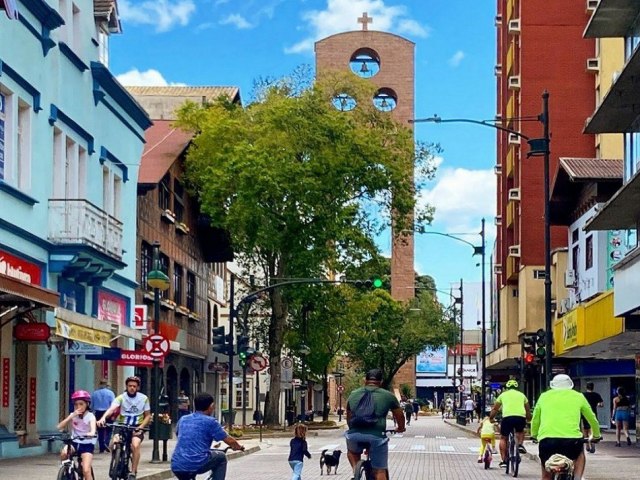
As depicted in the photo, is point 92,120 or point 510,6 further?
point 510,6

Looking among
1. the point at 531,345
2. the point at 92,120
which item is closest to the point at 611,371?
→ the point at 531,345

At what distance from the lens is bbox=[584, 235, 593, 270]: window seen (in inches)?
1850

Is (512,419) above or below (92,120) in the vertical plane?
below

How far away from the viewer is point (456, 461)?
3081 centimetres

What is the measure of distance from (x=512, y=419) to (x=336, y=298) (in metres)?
34.3

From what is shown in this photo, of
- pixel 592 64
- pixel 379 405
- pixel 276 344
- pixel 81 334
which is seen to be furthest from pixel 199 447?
pixel 592 64

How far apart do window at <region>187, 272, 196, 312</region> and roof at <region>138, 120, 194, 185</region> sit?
5798 mm

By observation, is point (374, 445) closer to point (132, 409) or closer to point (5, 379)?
point (132, 409)

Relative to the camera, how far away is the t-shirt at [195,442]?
39.3 ft

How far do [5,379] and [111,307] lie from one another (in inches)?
338

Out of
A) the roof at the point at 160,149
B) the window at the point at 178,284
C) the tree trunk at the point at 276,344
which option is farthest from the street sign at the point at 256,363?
the tree trunk at the point at 276,344

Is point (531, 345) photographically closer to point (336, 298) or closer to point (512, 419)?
point (512, 419)

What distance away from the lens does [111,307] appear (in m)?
35.0

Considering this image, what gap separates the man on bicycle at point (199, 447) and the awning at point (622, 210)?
58.4ft
